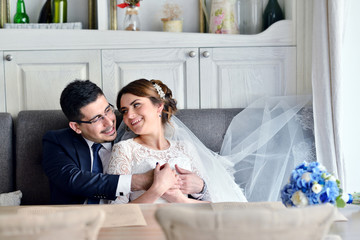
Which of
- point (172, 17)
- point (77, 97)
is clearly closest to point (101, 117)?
point (77, 97)

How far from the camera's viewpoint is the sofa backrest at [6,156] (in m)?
2.69

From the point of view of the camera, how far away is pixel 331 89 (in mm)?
2600

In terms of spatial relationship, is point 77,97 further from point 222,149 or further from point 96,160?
point 222,149

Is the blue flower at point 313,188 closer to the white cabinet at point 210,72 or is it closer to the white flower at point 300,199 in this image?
the white flower at point 300,199

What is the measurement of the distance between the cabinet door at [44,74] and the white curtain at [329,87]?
123 cm

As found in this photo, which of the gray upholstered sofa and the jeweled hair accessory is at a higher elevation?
the jeweled hair accessory

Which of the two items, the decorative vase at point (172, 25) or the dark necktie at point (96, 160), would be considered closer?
the dark necktie at point (96, 160)

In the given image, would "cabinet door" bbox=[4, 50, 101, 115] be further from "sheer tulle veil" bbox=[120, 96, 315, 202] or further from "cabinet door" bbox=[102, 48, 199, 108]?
"sheer tulle veil" bbox=[120, 96, 315, 202]

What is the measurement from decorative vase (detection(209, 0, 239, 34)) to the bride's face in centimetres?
76

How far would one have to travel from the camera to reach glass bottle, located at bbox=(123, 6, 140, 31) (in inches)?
118

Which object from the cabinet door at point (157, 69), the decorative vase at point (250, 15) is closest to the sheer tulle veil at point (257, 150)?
the cabinet door at point (157, 69)

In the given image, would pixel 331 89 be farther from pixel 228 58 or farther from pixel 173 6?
pixel 173 6

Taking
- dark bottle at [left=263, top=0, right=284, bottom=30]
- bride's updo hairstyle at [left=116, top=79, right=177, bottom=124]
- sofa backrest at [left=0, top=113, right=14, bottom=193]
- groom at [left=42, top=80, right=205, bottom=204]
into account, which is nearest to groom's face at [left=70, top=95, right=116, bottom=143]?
groom at [left=42, top=80, right=205, bottom=204]

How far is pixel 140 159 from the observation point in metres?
2.44
